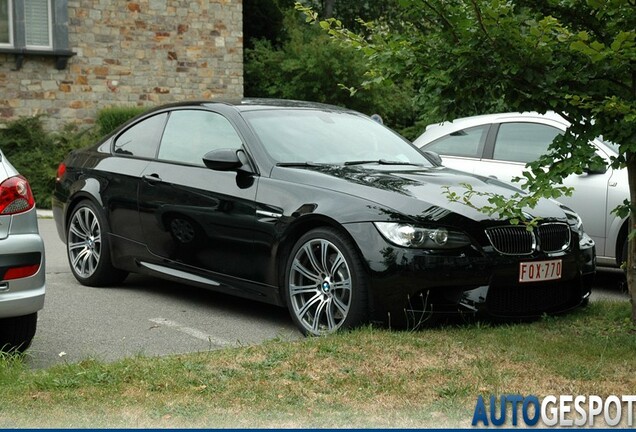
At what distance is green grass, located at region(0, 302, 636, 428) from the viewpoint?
186 inches

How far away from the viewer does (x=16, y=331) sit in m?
6.06

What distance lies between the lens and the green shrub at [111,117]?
66.2ft

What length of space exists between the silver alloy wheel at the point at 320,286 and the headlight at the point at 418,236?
13.3 inches

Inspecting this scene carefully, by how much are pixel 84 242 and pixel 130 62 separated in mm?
12895

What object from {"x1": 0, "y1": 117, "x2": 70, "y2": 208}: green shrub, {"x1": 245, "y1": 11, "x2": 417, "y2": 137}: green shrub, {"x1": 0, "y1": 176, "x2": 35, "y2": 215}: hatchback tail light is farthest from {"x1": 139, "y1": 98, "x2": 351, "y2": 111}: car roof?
{"x1": 245, "y1": 11, "x2": 417, "y2": 137}: green shrub

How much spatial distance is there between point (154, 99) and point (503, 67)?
52.9 ft

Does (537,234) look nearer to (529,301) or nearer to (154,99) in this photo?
(529,301)

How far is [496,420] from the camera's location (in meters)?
4.68

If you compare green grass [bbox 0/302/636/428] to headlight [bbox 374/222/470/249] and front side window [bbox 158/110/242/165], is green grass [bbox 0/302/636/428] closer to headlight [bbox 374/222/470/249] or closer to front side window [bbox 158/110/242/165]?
headlight [bbox 374/222/470/249]

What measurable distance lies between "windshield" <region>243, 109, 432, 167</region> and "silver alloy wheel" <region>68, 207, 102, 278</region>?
1844 millimetres

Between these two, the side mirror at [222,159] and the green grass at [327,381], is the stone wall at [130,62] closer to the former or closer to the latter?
the side mirror at [222,159]

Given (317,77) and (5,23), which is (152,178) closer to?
(5,23)

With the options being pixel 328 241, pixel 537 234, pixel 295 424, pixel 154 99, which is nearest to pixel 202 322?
pixel 328 241

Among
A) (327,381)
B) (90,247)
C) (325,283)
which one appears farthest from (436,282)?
(90,247)
